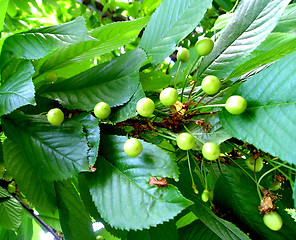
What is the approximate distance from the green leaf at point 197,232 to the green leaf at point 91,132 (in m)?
0.37

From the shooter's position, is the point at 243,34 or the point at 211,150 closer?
the point at 211,150

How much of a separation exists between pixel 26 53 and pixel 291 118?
0.55 m

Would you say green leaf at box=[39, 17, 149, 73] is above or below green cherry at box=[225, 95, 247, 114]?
above

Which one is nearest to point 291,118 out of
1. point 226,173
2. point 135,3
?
point 226,173

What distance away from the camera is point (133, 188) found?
0.54m

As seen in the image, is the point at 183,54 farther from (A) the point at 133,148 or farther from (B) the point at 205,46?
(A) the point at 133,148

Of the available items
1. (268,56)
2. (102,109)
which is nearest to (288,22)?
(268,56)

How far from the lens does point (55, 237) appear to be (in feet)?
4.09

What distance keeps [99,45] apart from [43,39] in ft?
0.53

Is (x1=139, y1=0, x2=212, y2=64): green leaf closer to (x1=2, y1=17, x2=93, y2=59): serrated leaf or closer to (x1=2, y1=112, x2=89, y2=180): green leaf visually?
(x1=2, y1=17, x2=93, y2=59): serrated leaf

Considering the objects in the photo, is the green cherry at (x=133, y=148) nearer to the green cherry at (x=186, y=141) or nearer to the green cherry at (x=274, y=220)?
the green cherry at (x=186, y=141)

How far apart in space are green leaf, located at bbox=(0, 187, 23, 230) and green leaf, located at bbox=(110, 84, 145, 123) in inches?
27.3

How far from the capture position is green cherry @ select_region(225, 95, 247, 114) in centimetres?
47

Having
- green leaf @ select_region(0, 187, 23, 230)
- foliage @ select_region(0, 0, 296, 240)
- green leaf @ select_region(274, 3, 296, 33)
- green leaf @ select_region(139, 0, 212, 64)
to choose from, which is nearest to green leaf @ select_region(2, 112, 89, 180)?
foliage @ select_region(0, 0, 296, 240)
